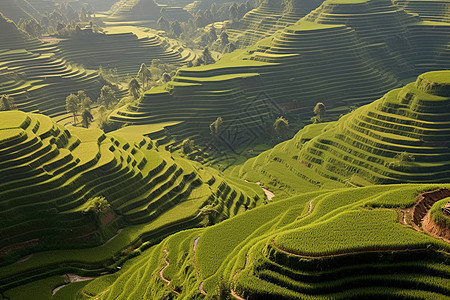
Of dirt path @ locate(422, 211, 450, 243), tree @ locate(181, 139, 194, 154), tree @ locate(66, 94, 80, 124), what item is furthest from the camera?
tree @ locate(66, 94, 80, 124)

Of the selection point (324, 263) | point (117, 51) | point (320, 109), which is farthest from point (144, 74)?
point (324, 263)

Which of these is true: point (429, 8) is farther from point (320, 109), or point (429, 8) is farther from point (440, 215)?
point (440, 215)

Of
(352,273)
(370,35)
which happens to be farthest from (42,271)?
(370,35)

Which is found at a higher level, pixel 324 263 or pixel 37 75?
pixel 37 75

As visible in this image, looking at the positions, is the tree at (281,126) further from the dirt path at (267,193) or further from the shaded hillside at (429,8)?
the shaded hillside at (429,8)

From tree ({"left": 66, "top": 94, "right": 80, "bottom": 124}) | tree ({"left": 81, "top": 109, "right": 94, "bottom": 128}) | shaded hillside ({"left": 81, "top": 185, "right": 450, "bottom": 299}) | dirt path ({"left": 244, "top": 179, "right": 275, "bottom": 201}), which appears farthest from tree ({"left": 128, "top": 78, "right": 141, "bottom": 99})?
shaded hillside ({"left": 81, "top": 185, "right": 450, "bottom": 299})

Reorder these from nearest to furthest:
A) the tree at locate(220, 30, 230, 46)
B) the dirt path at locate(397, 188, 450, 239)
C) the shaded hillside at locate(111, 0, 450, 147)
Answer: the dirt path at locate(397, 188, 450, 239), the shaded hillside at locate(111, 0, 450, 147), the tree at locate(220, 30, 230, 46)

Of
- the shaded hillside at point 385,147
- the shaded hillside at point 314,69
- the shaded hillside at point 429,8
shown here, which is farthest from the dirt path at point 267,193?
the shaded hillside at point 429,8

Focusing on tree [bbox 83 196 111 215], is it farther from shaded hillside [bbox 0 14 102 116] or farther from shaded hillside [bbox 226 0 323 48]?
shaded hillside [bbox 226 0 323 48]
